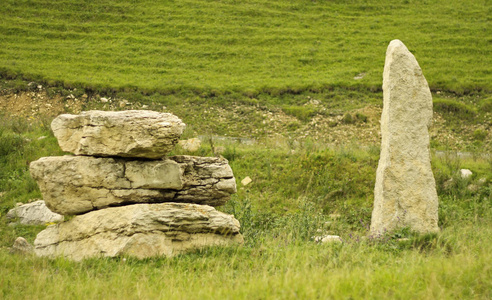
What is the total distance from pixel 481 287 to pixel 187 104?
22.5 metres

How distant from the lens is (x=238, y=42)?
35.8m

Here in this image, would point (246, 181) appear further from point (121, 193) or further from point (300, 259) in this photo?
point (300, 259)

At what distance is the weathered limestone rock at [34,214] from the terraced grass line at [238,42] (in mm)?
17642

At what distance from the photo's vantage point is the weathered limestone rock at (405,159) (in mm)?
9328

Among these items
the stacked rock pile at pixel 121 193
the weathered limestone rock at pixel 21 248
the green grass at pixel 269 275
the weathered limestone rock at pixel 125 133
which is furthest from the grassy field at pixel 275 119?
the weathered limestone rock at pixel 125 133

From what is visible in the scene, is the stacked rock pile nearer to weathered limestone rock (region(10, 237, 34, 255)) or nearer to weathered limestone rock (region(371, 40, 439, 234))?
weathered limestone rock (region(10, 237, 34, 255))

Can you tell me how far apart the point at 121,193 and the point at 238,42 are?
2902 centimetres

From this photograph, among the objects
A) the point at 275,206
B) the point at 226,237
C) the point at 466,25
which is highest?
the point at 466,25

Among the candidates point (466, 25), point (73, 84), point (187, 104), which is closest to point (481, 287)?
point (187, 104)

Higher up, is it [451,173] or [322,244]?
[322,244]

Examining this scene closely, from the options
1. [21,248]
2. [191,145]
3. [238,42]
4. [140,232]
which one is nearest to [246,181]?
[191,145]

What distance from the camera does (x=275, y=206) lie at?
12.9m

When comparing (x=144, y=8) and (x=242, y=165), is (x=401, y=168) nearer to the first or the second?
(x=242, y=165)

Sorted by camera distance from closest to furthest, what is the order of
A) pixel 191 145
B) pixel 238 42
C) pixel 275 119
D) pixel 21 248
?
1. pixel 21 248
2. pixel 191 145
3. pixel 275 119
4. pixel 238 42
